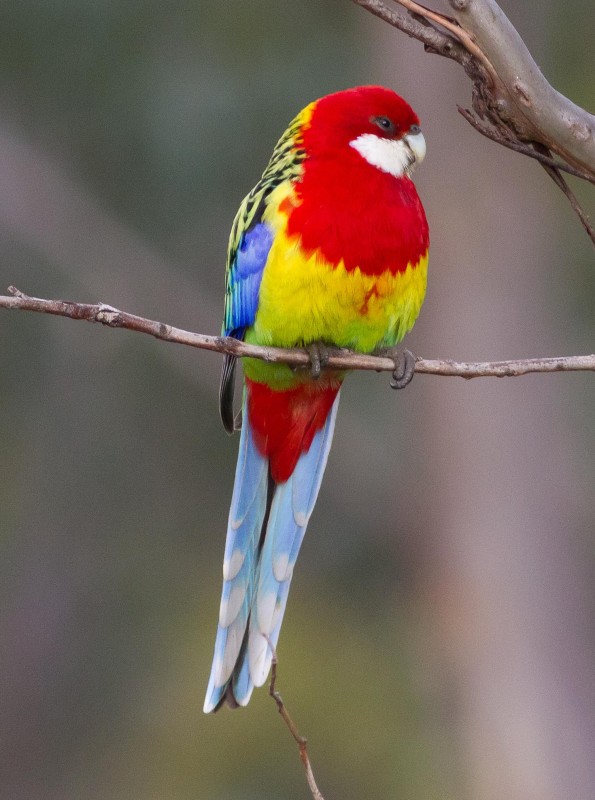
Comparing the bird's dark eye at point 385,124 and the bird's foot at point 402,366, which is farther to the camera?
the bird's dark eye at point 385,124

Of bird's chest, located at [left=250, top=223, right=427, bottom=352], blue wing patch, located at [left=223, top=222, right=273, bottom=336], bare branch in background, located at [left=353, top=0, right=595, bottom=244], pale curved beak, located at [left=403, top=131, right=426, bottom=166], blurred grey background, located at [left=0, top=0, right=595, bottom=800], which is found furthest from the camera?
blurred grey background, located at [left=0, top=0, right=595, bottom=800]

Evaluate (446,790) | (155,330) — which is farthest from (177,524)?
(155,330)

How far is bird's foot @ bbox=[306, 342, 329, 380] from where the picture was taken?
3.38 meters

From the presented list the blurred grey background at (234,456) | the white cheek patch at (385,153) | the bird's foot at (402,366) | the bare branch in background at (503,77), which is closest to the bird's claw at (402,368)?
the bird's foot at (402,366)

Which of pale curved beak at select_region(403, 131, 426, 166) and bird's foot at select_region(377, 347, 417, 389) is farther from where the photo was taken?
pale curved beak at select_region(403, 131, 426, 166)

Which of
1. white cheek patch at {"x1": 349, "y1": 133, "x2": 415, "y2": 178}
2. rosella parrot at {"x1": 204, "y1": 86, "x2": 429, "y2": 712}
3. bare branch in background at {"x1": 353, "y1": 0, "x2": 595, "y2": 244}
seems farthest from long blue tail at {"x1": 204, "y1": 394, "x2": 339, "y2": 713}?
bare branch in background at {"x1": 353, "y1": 0, "x2": 595, "y2": 244}

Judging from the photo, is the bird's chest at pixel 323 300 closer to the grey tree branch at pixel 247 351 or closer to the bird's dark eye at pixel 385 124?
the grey tree branch at pixel 247 351

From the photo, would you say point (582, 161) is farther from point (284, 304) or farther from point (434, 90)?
point (434, 90)

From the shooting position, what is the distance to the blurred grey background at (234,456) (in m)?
8.34

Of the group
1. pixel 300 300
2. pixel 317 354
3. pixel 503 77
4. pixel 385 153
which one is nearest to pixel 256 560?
pixel 317 354

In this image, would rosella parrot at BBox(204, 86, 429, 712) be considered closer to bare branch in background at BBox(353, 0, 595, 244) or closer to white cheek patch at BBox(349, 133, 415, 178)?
white cheek patch at BBox(349, 133, 415, 178)

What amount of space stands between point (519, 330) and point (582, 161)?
6343 mm


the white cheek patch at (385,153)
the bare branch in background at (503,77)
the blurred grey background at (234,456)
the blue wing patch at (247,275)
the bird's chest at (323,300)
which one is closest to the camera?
the bare branch in background at (503,77)

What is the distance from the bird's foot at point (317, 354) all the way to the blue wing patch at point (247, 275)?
0.20 meters
